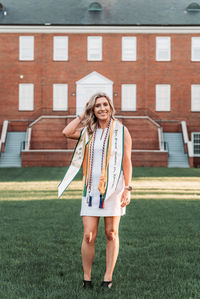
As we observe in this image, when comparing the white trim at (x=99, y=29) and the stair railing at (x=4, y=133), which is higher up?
the white trim at (x=99, y=29)

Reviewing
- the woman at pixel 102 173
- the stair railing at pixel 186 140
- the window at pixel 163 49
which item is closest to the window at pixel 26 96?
the window at pixel 163 49

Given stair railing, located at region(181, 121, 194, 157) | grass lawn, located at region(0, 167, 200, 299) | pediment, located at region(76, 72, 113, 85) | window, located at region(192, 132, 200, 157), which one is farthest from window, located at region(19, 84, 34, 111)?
grass lawn, located at region(0, 167, 200, 299)

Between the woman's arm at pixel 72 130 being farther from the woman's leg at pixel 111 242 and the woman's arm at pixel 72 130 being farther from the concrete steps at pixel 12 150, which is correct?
the concrete steps at pixel 12 150

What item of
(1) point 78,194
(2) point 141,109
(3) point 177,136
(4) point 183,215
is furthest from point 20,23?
(4) point 183,215

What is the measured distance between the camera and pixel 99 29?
1412 inches

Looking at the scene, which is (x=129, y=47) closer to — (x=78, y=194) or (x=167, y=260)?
(x=78, y=194)

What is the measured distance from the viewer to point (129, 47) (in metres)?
36.3

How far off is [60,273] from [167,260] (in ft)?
4.81

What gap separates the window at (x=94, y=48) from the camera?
1427 inches

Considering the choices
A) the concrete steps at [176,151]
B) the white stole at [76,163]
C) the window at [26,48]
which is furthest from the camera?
the window at [26,48]

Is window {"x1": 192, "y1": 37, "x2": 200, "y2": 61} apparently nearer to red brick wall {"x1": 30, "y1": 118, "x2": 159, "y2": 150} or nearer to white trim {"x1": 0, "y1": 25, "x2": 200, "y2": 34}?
white trim {"x1": 0, "y1": 25, "x2": 200, "y2": 34}

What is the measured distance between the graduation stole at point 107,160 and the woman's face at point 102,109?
0.12m

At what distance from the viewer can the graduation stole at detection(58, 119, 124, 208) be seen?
500 centimetres

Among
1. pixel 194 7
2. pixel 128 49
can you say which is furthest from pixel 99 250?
pixel 194 7
